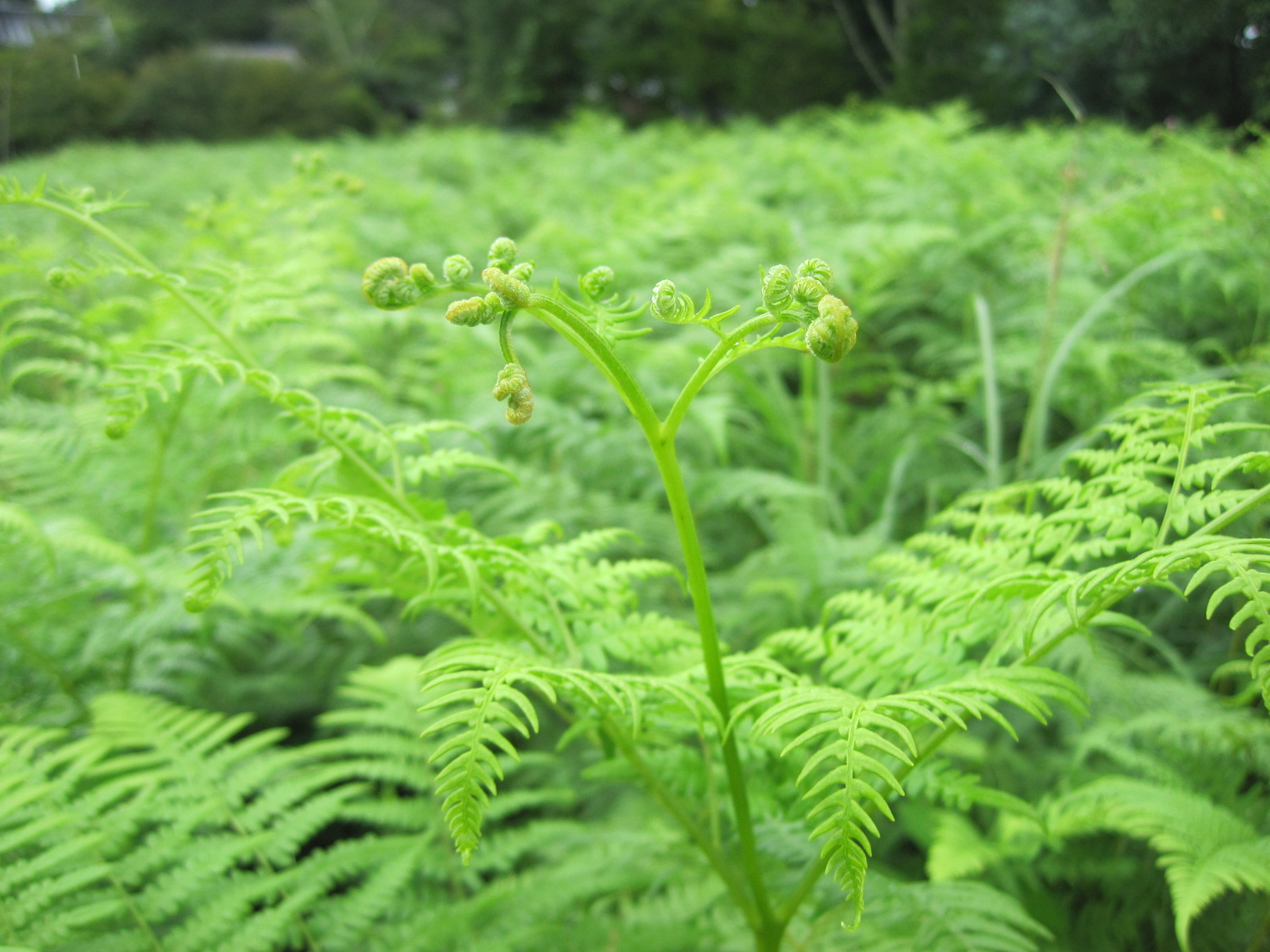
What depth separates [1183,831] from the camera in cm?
106

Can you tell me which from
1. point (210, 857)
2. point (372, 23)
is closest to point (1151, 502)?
point (210, 857)

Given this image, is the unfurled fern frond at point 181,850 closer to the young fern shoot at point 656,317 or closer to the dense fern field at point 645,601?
the dense fern field at point 645,601

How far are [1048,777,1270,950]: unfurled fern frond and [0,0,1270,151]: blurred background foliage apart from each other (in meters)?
2.18

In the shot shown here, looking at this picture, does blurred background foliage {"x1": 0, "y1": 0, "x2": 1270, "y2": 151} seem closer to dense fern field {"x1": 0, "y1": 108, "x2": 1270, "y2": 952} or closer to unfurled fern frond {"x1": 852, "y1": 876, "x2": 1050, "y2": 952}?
dense fern field {"x1": 0, "y1": 108, "x2": 1270, "y2": 952}

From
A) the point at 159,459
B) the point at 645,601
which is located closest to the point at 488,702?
the point at 645,601

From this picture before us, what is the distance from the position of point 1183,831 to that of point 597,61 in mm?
13048

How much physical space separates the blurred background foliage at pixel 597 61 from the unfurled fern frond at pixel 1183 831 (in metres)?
2.18

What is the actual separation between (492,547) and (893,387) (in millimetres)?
2580

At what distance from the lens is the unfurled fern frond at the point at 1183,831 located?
0.96 metres

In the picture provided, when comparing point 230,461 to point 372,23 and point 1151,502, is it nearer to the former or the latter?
point 1151,502

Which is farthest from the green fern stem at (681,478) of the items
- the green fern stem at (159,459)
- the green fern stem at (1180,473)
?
the green fern stem at (159,459)

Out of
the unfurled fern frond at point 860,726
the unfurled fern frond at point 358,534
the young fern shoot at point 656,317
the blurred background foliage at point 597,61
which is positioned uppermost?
the blurred background foliage at point 597,61

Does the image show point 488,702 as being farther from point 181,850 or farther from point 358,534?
point 181,850

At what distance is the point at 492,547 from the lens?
2.81 ft
